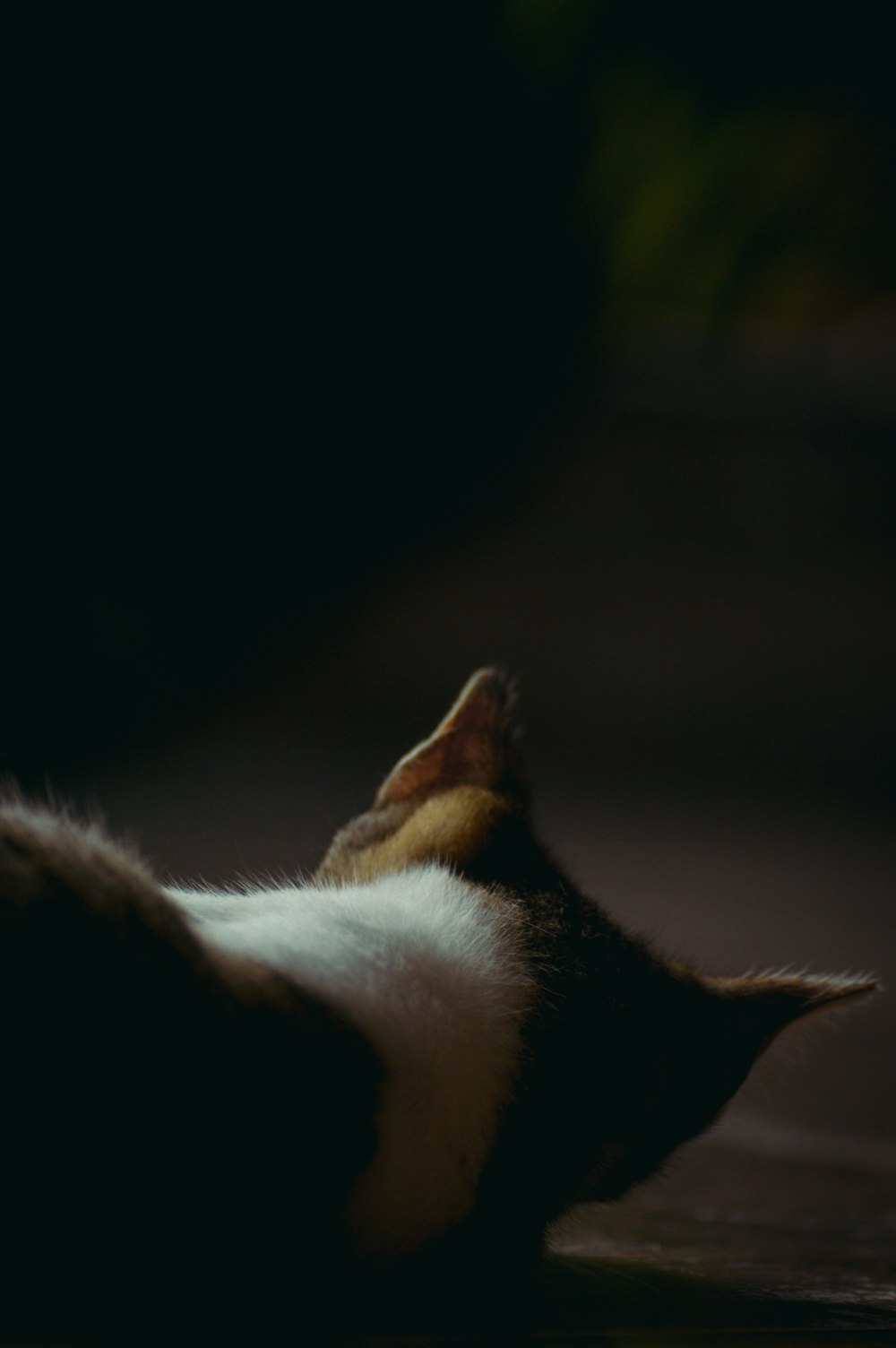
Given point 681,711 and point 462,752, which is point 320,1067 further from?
point 681,711

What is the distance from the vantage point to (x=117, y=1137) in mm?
581

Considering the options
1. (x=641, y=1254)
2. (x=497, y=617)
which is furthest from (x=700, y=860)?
(x=641, y=1254)

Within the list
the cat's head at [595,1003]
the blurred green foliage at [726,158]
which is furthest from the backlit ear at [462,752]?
the blurred green foliage at [726,158]

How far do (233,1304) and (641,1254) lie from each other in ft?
1.29

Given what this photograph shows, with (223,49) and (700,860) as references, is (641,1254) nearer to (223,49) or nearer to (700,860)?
(700,860)

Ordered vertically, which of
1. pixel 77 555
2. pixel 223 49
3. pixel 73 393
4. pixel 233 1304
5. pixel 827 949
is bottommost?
pixel 233 1304

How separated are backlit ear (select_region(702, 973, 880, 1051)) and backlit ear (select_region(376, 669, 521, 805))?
228 mm

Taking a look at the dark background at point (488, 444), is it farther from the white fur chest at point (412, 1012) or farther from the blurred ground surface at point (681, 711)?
the white fur chest at point (412, 1012)

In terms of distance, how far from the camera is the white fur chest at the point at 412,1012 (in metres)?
0.70

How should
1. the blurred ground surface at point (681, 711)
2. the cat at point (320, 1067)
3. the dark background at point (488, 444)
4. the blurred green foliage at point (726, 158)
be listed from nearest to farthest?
the cat at point (320, 1067)
the blurred ground surface at point (681, 711)
the dark background at point (488, 444)
the blurred green foliage at point (726, 158)

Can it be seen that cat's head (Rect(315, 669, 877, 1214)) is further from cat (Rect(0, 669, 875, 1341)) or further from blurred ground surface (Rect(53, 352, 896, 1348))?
blurred ground surface (Rect(53, 352, 896, 1348))

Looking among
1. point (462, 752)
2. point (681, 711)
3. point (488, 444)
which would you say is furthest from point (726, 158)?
point (462, 752)

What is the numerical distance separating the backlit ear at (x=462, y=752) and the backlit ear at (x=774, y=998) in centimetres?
23

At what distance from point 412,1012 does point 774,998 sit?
0.29 metres
